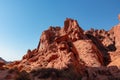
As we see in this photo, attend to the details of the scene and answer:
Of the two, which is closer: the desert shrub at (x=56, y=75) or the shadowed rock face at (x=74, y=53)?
the desert shrub at (x=56, y=75)

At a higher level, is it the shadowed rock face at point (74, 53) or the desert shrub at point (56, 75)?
the shadowed rock face at point (74, 53)

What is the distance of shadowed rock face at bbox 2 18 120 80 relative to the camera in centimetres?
2366

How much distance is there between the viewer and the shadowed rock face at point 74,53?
23.7 meters

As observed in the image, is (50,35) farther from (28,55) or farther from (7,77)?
(7,77)

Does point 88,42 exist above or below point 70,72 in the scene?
above

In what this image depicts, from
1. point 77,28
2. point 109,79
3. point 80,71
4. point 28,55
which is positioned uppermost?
point 77,28

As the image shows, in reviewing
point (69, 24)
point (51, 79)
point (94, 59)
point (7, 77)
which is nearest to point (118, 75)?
point (51, 79)

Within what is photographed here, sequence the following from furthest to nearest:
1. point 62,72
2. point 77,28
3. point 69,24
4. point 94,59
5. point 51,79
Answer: point 69,24
point 77,28
point 94,59
point 62,72
point 51,79

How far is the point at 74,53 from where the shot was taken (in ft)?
114

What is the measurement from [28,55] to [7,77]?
23.1 metres

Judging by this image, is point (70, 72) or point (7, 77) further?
point (70, 72)

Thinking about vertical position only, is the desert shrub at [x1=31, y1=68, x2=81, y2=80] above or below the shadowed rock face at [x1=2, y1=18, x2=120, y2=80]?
below

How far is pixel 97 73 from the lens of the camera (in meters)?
22.8

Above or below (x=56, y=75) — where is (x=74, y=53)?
A: above
